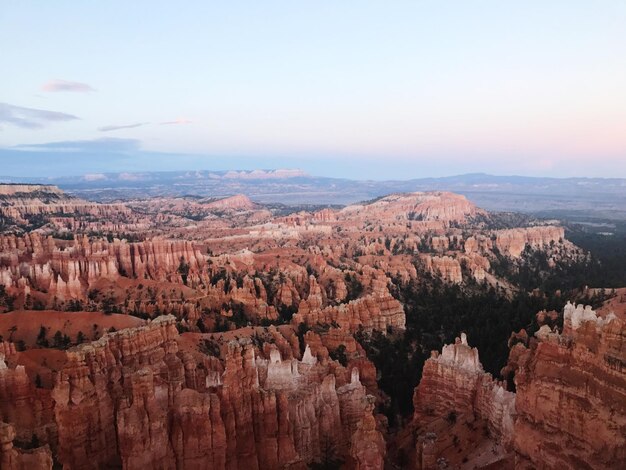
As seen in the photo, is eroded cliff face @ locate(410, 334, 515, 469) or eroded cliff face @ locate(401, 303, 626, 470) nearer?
eroded cliff face @ locate(401, 303, 626, 470)

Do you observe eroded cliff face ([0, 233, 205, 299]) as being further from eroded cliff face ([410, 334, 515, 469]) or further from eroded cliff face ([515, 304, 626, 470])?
eroded cliff face ([515, 304, 626, 470])

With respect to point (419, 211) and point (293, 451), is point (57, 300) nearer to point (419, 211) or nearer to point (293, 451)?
point (293, 451)

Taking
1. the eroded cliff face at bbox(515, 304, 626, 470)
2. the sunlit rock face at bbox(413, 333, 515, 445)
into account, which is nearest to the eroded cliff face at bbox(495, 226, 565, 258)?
the sunlit rock face at bbox(413, 333, 515, 445)

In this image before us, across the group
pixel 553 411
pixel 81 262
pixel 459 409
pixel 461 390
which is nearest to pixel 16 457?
pixel 553 411

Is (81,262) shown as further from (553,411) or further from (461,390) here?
(553,411)

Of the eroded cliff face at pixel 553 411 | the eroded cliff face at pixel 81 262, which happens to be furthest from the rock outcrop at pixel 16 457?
the eroded cliff face at pixel 81 262

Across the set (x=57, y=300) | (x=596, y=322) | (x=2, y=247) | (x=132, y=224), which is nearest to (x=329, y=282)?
Result: (x=57, y=300)

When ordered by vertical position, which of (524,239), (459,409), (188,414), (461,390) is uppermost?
(188,414)
